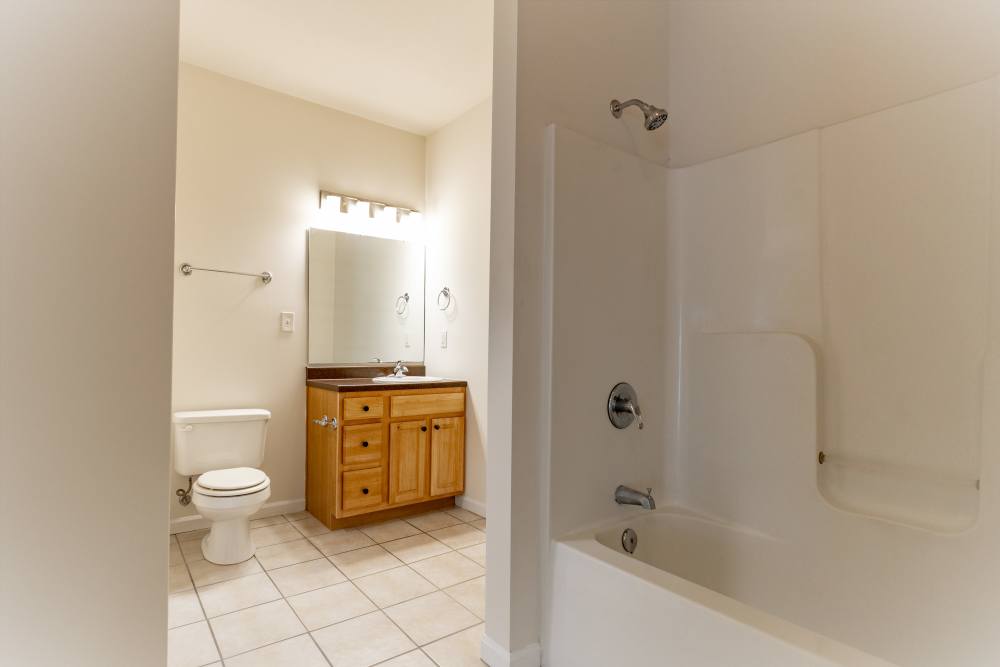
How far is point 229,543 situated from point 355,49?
103 inches

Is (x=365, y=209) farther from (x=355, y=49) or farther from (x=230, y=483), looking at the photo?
(x=230, y=483)

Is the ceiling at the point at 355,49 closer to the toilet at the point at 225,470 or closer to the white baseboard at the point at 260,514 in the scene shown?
the toilet at the point at 225,470

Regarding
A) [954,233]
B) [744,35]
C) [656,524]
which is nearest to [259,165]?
[744,35]

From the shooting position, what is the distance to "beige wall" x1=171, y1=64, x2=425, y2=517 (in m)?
2.96

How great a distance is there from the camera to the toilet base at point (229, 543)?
251cm

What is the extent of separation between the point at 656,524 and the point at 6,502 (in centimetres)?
180

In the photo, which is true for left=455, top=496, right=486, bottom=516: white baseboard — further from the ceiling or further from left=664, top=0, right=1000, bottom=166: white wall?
the ceiling

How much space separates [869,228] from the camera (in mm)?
1593

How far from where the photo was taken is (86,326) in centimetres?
108

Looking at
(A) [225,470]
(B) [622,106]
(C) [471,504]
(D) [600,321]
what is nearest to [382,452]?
(C) [471,504]

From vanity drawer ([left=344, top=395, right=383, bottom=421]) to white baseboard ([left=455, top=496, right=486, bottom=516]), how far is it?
2.80 ft

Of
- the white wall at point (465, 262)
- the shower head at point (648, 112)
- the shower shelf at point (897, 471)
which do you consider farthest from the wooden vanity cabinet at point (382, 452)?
the shower shelf at point (897, 471)

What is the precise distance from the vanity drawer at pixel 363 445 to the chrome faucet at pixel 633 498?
1638 mm

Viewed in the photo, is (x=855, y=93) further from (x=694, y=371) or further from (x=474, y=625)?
(x=474, y=625)
